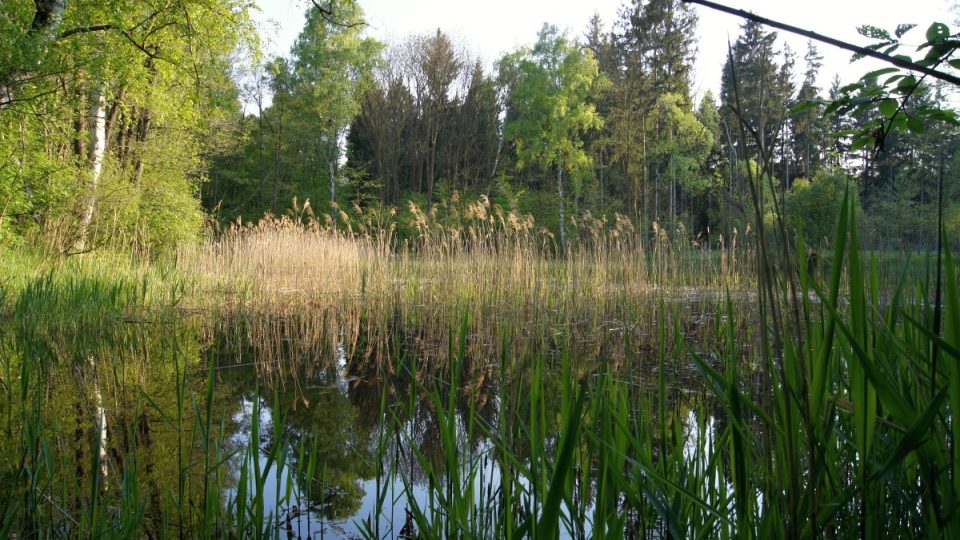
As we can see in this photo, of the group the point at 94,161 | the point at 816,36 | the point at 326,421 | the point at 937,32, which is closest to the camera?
the point at 816,36

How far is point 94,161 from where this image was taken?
10.0m

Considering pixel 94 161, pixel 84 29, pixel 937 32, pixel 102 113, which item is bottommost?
pixel 937 32

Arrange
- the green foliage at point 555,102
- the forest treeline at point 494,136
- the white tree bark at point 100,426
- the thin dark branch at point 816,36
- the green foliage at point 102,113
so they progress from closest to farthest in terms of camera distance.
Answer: the thin dark branch at point 816,36
the white tree bark at point 100,426
the green foliage at point 102,113
the forest treeline at point 494,136
the green foliage at point 555,102

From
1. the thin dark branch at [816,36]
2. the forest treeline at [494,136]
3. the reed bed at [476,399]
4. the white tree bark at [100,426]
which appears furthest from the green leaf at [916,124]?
the forest treeline at [494,136]

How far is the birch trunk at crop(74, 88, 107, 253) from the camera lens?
954 centimetres

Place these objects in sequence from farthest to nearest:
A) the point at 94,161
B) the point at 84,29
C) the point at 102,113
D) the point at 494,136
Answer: the point at 494,136 → the point at 102,113 → the point at 94,161 → the point at 84,29

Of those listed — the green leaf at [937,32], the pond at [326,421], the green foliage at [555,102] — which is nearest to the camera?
the green leaf at [937,32]

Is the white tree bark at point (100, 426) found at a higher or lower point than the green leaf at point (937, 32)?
lower

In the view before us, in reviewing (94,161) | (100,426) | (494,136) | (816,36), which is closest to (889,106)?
(816,36)

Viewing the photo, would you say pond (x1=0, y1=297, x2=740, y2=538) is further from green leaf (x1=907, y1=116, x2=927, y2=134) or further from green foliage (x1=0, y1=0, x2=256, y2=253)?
green foliage (x1=0, y1=0, x2=256, y2=253)

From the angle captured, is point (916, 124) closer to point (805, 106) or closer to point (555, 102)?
point (805, 106)

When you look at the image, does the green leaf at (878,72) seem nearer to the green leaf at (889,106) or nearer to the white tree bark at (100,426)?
the green leaf at (889,106)

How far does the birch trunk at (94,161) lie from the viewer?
954 cm

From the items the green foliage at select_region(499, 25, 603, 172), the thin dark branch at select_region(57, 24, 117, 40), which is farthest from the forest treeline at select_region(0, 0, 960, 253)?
the thin dark branch at select_region(57, 24, 117, 40)
